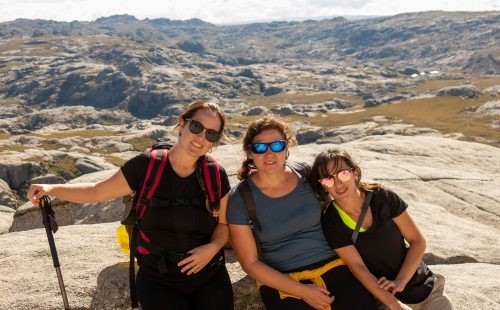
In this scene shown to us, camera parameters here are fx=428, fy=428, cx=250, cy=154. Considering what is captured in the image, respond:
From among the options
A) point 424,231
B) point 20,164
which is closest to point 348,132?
point 20,164

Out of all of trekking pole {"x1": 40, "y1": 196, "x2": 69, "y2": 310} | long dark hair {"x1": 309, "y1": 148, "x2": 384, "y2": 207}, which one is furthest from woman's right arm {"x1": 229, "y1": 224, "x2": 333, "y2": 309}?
trekking pole {"x1": 40, "y1": 196, "x2": 69, "y2": 310}

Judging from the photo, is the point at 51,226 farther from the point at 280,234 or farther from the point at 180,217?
the point at 280,234

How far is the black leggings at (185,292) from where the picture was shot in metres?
7.93

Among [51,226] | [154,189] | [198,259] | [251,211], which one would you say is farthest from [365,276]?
[51,226]

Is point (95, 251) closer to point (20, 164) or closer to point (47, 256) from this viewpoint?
point (47, 256)

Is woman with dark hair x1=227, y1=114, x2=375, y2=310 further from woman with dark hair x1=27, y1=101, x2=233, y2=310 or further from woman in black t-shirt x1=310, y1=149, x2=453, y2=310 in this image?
woman with dark hair x1=27, y1=101, x2=233, y2=310

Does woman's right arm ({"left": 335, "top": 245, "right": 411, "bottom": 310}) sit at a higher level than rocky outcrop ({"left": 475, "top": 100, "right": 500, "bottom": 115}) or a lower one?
higher

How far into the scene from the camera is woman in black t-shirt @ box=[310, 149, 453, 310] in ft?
27.4

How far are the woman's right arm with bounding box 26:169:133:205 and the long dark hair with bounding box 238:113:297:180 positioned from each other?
2.42 meters

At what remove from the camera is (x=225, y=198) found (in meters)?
8.55

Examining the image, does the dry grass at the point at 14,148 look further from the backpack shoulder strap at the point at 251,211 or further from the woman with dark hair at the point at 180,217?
the backpack shoulder strap at the point at 251,211

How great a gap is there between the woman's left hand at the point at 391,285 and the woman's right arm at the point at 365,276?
70 mm

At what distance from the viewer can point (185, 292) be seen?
27.3 ft

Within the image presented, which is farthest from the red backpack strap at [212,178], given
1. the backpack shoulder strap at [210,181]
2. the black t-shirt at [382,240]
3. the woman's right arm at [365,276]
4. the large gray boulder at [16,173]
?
the large gray boulder at [16,173]
